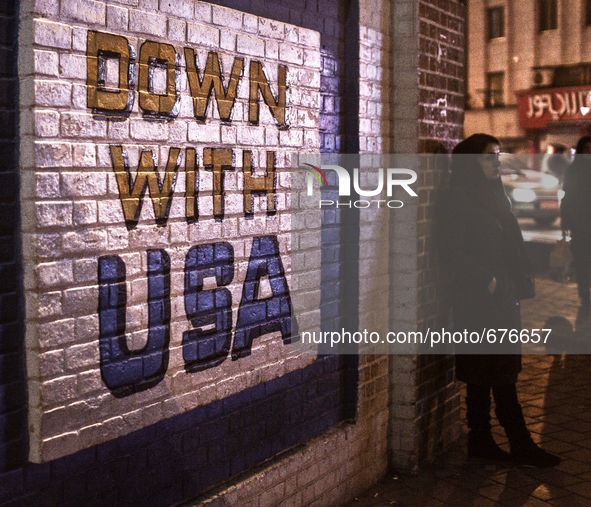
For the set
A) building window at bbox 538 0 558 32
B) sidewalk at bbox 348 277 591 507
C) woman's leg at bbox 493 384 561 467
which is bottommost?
sidewalk at bbox 348 277 591 507

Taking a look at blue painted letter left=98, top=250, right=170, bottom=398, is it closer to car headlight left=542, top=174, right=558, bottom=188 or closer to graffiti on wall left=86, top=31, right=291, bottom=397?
graffiti on wall left=86, top=31, right=291, bottom=397

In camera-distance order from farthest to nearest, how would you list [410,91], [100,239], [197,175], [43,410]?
1. [410,91]
2. [197,175]
3. [100,239]
4. [43,410]

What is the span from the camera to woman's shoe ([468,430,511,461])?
16.0ft

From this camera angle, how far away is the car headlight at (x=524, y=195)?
17.4m

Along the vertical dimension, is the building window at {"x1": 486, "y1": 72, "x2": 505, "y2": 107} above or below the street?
above

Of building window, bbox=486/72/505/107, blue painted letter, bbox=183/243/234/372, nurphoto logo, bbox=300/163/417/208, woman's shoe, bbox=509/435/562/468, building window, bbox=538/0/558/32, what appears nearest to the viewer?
blue painted letter, bbox=183/243/234/372

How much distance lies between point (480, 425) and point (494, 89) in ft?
78.2

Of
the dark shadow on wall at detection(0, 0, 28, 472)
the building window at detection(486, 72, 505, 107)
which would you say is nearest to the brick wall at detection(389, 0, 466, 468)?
the dark shadow on wall at detection(0, 0, 28, 472)

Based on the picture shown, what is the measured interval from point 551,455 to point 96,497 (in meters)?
3.19

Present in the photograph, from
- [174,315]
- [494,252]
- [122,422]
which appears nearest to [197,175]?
[174,315]

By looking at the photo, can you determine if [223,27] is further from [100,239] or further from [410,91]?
[410,91]

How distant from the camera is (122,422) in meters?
2.92

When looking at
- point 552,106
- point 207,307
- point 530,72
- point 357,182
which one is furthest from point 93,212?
point 530,72

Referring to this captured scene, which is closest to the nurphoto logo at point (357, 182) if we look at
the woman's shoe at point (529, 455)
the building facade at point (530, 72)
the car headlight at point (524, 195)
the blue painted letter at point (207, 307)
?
the blue painted letter at point (207, 307)
